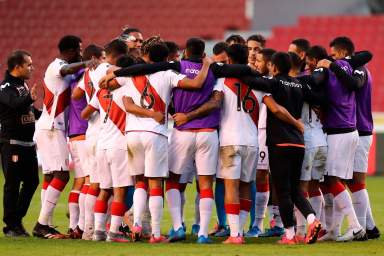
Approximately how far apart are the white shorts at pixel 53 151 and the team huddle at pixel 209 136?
0.02 m

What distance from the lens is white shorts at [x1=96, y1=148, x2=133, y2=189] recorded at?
36.0 feet

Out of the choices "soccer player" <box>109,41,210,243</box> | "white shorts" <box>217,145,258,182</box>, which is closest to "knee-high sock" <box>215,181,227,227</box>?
"white shorts" <box>217,145,258,182</box>

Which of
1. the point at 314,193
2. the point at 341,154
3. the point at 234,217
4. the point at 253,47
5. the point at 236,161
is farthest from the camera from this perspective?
the point at 253,47

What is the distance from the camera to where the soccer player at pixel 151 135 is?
10.8 m

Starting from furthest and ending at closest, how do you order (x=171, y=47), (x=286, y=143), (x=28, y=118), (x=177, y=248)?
(x=28, y=118)
(x=171, y=47)
(x=286, y=143)
(x=177, y=248)

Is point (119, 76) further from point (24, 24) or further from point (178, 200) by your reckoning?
point (24, 24)

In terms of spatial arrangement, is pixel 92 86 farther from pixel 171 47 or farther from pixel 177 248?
pixel 177 248

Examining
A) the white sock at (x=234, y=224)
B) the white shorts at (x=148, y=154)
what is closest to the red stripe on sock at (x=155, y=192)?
the white shorts at (x=148, y=154)

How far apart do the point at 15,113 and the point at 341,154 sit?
3.84 meters

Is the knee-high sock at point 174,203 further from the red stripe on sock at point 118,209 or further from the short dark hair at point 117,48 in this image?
the short dark hair at point 117,48

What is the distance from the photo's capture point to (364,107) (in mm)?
11812

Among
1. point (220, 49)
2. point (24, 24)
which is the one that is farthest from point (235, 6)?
point (220, 49)

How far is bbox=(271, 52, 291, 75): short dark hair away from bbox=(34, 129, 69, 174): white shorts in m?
2.78

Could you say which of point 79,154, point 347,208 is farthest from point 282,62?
point 79,154
